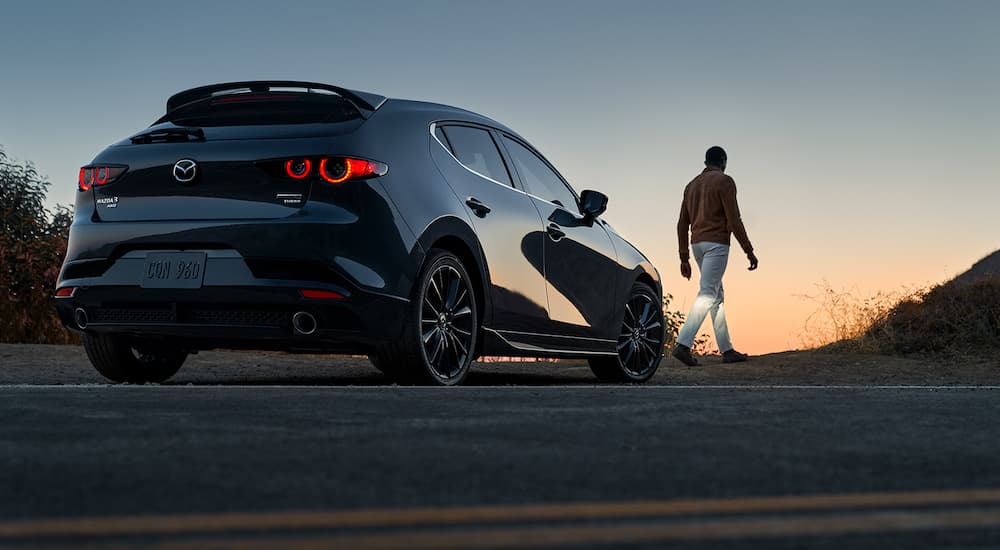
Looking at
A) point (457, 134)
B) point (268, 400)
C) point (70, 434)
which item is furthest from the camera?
point (457, 134)

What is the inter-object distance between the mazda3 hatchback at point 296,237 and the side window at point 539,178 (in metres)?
0.63

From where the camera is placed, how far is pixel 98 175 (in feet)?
23.1

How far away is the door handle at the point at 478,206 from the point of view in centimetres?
732

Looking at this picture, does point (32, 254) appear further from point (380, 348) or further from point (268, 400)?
point (268, 400)

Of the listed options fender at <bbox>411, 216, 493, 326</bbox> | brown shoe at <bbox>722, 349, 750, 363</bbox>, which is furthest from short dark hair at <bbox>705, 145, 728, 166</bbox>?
fender at <bbox>411, 216, 493, 326</bbox>

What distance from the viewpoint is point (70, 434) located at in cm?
390

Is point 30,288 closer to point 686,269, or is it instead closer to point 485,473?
point 686,269

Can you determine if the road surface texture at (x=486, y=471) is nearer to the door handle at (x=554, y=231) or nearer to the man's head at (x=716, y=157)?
the door handle at (x=554, y=231)

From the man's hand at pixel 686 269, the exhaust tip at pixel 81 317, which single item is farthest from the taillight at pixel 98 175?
the man's hand at pixel 686 269

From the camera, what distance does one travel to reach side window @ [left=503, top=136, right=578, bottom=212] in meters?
8.47

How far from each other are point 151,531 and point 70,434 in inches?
65.0

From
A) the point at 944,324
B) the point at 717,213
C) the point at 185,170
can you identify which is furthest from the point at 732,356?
the point at 185,170

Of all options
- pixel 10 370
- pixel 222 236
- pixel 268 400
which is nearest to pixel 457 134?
pixel 222 236

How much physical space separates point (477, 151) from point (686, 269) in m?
5.87
